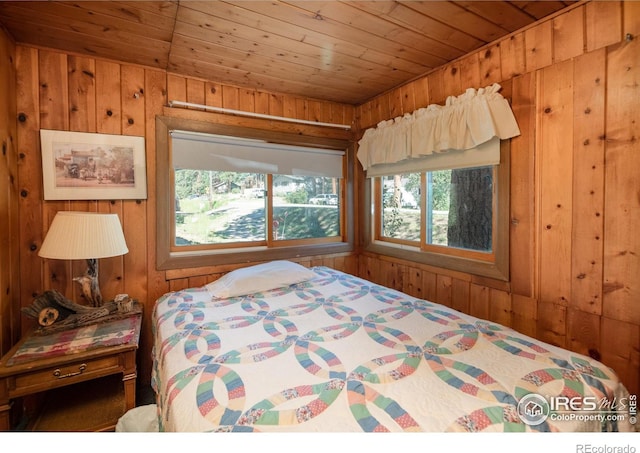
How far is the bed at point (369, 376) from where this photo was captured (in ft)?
2.91

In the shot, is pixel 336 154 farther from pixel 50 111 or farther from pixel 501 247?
pixel 50 111

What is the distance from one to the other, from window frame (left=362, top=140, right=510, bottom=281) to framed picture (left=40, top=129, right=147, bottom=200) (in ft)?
6.56

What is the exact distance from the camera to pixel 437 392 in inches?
39.1

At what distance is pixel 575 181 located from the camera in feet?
5.22

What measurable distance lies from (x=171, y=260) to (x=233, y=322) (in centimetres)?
96

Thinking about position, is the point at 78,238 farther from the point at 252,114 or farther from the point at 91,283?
the point at 252,114

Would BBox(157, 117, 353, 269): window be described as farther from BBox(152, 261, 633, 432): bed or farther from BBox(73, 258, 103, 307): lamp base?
BBox(152, 261, 633, 432): bed

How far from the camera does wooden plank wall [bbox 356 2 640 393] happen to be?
1.43 metres

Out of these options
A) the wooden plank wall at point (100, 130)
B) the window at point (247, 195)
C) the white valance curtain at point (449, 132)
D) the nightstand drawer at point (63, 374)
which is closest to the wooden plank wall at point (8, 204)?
the wooden plank wall at point (100, 130)

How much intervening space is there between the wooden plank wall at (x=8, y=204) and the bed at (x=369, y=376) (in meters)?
0.85

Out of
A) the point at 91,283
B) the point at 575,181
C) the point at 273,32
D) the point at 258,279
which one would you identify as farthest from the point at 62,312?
the point at 575,181

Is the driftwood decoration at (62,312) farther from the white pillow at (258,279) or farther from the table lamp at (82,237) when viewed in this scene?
the white pillow at (258,279)

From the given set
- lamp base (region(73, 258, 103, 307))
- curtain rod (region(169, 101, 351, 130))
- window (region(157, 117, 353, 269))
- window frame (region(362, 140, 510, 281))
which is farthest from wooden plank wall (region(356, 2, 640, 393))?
lamp base (region(73, 258, 103, 307))
